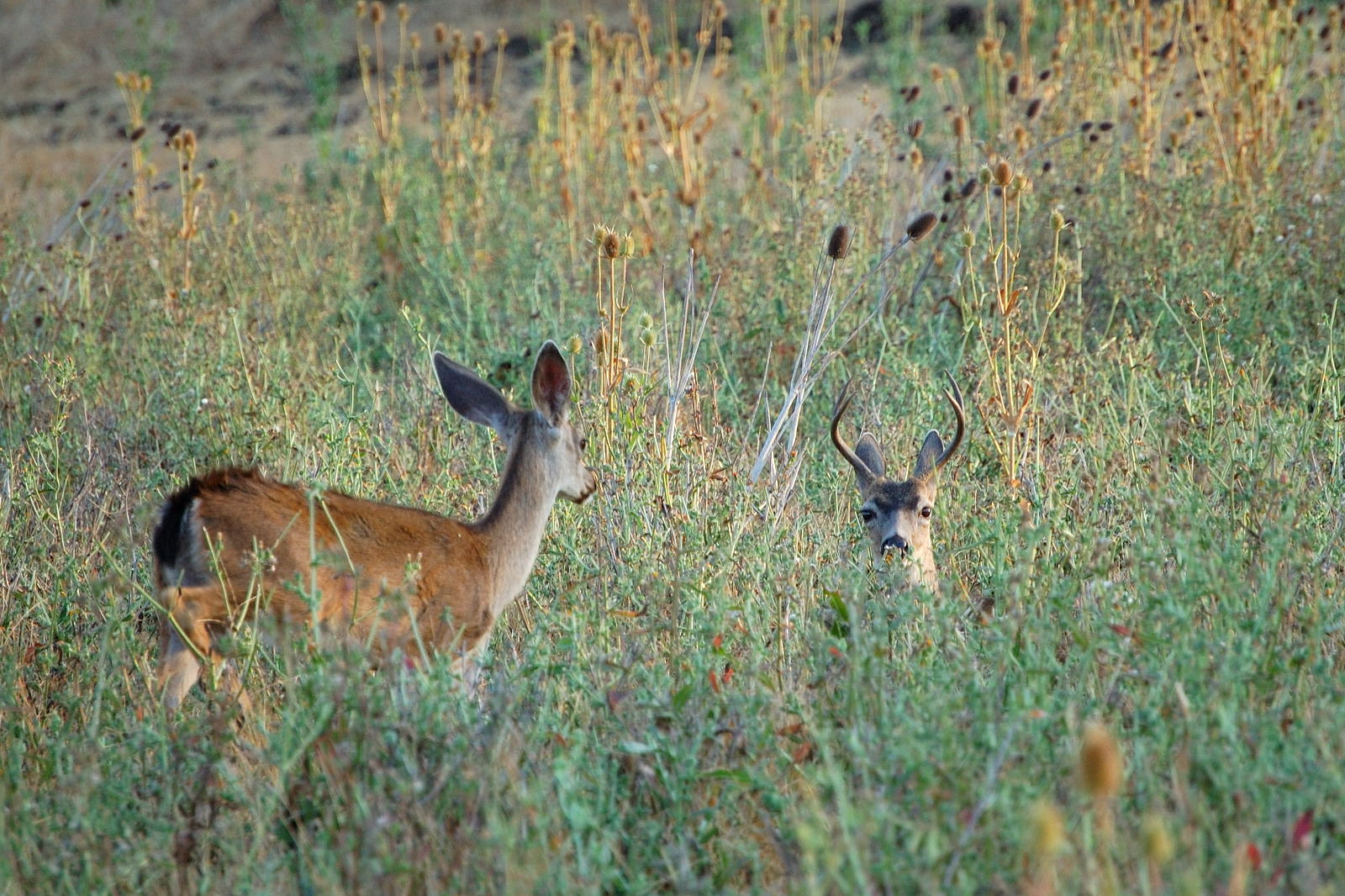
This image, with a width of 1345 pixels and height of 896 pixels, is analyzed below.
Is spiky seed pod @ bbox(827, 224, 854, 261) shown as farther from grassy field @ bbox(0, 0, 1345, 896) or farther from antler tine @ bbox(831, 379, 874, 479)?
antler tine @ bbox(831, 379, 874, 479)

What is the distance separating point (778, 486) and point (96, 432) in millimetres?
2707

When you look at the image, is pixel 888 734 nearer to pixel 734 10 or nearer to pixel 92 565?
pixel 92 565

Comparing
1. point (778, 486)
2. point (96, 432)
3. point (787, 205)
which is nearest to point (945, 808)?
point (778, 486)

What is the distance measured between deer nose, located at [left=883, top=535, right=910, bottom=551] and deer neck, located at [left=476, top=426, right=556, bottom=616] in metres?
1.06

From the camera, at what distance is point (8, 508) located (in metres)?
4.71

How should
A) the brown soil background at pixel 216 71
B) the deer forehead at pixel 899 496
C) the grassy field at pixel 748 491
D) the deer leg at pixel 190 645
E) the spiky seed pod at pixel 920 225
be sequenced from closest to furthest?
the grassy field at pixel 748 491 < the deer leg at pixel 190 645 < the spiky seed pod at pixel 920 225 < the deer forehead at pixel 899 496 < the brown soil background at pixel 216 71

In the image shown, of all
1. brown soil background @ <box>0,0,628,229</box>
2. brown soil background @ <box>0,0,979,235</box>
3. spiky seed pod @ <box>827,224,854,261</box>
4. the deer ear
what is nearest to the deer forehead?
the deer ear

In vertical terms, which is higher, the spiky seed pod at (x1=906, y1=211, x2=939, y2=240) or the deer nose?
the spiky seed pod at (x1=906, y1=211, x2=939, y2=240)

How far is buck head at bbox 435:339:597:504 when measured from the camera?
4504mm

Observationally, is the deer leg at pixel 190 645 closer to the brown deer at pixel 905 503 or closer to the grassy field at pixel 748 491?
the grassy field at pixel 748 491

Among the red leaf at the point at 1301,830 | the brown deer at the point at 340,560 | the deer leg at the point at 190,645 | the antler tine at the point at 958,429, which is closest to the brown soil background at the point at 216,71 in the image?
the antler tine at the point at 958,429

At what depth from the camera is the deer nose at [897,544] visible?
15.4 ft

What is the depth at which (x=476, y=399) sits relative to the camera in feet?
15.2

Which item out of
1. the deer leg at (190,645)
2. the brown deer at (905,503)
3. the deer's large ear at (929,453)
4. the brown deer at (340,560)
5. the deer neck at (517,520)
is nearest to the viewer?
the deer leg at (190,645)
